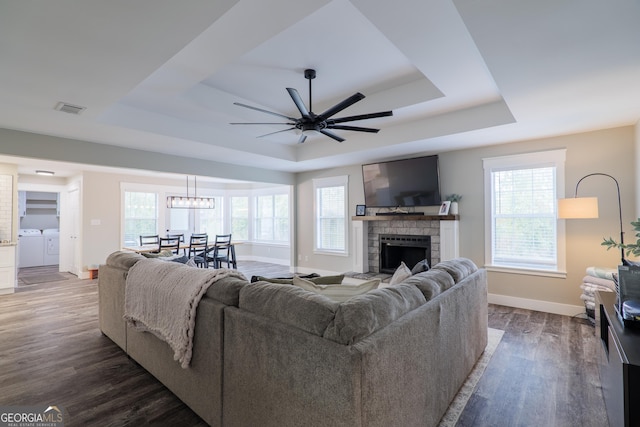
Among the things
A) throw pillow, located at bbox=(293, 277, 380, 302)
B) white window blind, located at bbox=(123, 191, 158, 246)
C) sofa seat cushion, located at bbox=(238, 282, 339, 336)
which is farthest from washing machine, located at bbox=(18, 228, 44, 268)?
throw pillow, located at bbox=(293, 277, 380, 302)

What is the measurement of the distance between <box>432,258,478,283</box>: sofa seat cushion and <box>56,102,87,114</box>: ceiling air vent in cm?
372

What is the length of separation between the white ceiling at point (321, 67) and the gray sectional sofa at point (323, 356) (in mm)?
1609

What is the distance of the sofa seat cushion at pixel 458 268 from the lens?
246cm

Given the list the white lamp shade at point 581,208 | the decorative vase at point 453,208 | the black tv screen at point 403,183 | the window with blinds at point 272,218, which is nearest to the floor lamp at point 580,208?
the white lamp shade at point 581,208

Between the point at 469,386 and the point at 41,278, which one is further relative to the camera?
the point at 41,278

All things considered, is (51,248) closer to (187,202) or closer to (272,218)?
(187,202)

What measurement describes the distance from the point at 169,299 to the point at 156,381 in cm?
86

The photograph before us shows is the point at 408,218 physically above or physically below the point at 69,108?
below

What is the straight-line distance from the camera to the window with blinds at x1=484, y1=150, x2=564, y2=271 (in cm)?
421

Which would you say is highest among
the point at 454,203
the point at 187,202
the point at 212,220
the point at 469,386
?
the point at 187,202

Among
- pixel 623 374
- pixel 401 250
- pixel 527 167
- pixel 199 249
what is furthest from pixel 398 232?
pixel 199 249

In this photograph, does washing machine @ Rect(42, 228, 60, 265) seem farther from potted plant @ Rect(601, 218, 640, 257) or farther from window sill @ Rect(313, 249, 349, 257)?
potted plant @ Rect(601, 218, 640, 257)

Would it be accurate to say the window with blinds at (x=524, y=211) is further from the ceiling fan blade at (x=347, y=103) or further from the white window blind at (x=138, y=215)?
the white window blind at (x=138, y=215)

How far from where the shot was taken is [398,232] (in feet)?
18.8
